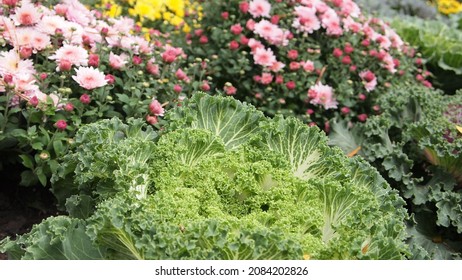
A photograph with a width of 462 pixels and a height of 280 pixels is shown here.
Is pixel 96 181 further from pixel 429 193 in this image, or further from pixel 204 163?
pixel 429 193

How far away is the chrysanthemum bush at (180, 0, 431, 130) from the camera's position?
4.66m

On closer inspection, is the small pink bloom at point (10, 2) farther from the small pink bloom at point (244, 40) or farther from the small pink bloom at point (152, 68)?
the small pink bloom at point (244, 40)

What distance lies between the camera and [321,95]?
4680mm

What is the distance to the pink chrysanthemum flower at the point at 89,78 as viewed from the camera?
136 inches

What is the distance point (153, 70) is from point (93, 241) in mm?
1731

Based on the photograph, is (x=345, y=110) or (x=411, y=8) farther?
(x=411, y=8)

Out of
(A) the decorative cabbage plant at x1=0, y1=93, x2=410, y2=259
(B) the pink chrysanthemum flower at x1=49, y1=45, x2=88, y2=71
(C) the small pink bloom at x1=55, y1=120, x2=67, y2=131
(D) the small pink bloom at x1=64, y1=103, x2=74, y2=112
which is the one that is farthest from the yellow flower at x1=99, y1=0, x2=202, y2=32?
(A) the decorative cabbage plant at x1=0, y1=93, x2=410, y2=259

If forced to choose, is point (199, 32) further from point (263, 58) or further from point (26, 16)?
point (26, 16)

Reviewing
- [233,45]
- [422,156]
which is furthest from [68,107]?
[422,156]

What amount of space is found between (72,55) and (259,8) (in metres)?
1.71

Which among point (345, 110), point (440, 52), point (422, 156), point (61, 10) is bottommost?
point (440, 52)

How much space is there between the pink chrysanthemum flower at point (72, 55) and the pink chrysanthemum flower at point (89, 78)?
0.30 feet

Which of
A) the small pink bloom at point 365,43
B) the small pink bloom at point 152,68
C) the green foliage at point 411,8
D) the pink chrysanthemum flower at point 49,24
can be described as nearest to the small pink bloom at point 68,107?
the pink chrysanthemum flower at point 49,24
